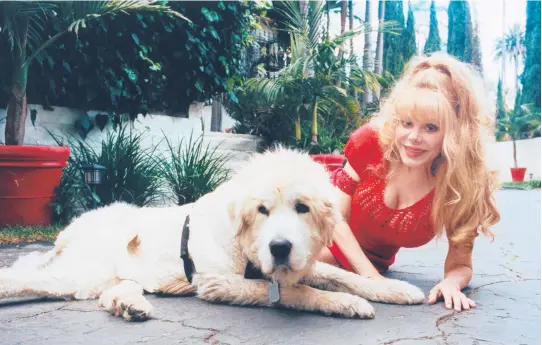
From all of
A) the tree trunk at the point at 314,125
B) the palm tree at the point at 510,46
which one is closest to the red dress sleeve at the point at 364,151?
the tree trunk at the point at 314,125

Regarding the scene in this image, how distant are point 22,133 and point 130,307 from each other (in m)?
3.45

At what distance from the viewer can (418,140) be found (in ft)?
9.11

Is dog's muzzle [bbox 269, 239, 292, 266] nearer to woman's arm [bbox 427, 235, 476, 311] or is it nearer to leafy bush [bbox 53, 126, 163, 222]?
woman's arm [bbox 427, 235, 476, 311]

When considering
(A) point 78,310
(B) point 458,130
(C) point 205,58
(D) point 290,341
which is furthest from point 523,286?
(C) point 205,58

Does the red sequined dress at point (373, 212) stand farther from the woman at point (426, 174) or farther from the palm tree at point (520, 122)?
the palm tree at point (520, 122)

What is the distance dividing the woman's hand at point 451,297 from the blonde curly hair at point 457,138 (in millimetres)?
295

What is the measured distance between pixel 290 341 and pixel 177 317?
0.60 meters

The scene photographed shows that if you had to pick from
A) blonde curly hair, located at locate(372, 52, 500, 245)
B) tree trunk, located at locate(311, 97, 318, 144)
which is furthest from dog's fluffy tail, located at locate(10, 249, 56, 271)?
tree trunk, located at locate(311, 97, 318, 144)

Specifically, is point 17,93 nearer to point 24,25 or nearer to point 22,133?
point 22,133

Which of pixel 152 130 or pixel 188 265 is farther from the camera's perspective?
pixel 152 130

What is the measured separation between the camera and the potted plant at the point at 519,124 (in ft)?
75.7

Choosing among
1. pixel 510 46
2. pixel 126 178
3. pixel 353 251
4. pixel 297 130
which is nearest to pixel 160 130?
pixel 126 178

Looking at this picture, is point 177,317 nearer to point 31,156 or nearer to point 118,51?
point 31,156

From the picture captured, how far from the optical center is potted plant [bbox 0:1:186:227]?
184 inches
